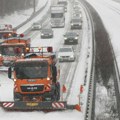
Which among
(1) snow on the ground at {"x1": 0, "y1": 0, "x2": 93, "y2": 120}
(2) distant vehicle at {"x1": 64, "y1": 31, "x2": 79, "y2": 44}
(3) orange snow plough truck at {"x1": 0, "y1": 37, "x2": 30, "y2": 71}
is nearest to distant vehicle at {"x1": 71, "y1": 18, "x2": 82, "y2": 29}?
(2) distant vehicle at {"x1": 64, "y1": 31, "x2": 79, "y2": 44}

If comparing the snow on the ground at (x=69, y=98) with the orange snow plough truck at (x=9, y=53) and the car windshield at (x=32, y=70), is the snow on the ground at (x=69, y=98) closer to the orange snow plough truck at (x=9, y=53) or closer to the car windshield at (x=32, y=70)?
the orange snow plough truck at (x=9, y=53)

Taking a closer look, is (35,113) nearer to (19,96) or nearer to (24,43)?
(19,96)

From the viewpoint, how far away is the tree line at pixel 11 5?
104 m

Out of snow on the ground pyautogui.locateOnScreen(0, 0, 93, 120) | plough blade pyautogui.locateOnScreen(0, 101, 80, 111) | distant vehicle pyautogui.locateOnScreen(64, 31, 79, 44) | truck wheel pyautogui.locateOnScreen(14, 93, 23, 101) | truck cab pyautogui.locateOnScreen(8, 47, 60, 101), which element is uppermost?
truck cab pyautogui.locateOnScreen(8, 47, 60, 101)

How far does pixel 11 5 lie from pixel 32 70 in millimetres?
90110

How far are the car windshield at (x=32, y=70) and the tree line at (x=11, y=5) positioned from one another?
249 ft

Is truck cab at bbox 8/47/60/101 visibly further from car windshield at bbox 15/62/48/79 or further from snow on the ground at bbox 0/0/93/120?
snow on the ground at bbox 0/0/93/120

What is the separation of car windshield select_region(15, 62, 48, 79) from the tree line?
7595 centimetres

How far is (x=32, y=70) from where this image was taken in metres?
24.5

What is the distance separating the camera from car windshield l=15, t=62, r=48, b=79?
80.2 feet

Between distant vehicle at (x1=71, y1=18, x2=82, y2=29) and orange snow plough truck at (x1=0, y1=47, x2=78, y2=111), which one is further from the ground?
orange snow plough truck at (x1=0, y1=47, x2=78, y2=111)

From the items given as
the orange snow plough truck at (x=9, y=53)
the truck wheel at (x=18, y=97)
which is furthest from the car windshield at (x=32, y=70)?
the orange snow plough truck at (x=9, y=53)

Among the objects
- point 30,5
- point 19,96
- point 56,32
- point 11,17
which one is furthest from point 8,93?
point 30,5

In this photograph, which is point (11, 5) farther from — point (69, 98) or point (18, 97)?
point (18, 97)
